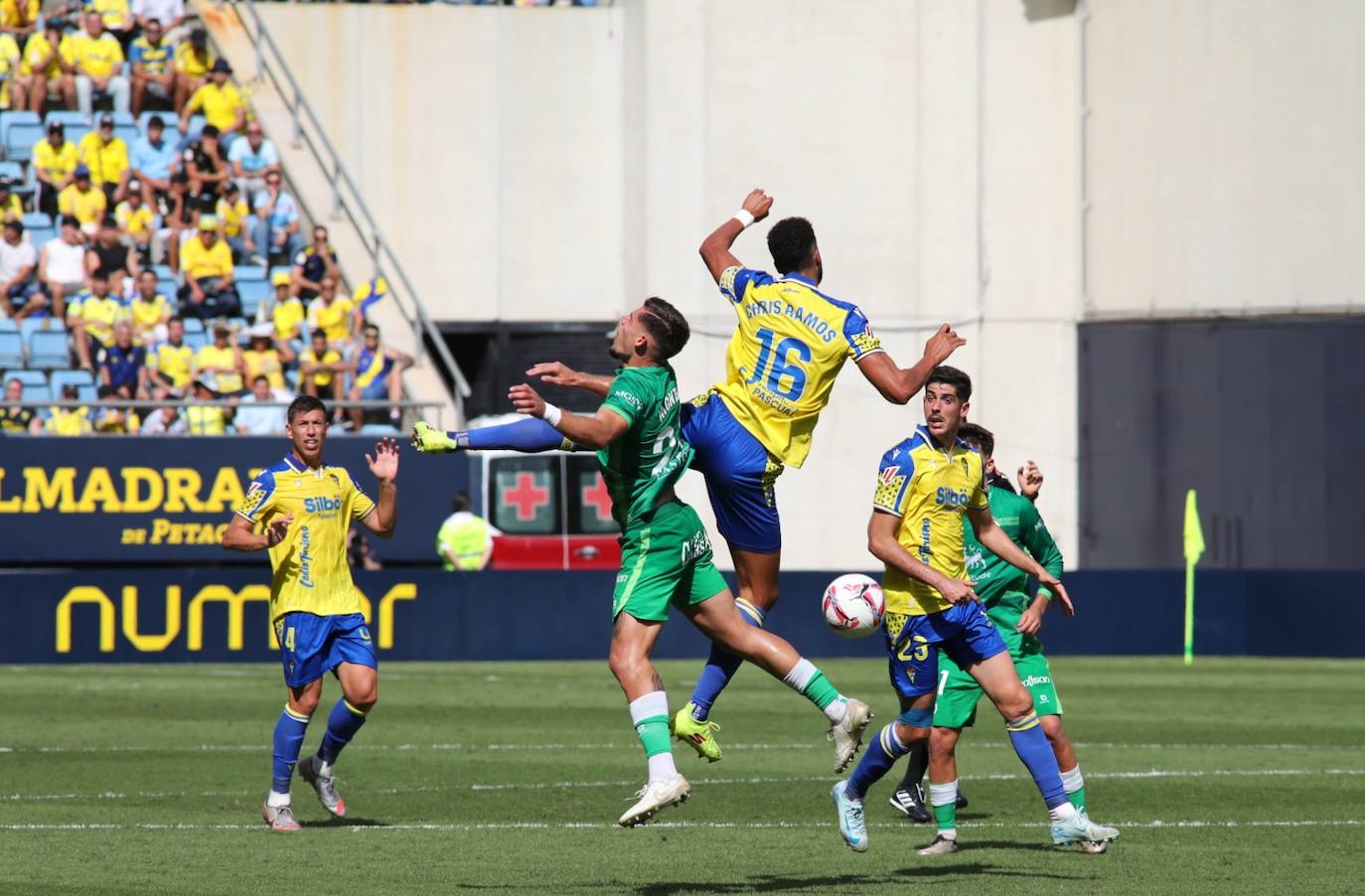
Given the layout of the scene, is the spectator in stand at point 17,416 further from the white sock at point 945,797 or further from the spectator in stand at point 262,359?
the white sock at point 945,797

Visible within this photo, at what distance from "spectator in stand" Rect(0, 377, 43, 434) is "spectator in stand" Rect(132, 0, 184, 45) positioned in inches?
241

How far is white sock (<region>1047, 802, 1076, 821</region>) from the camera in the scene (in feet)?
34.5

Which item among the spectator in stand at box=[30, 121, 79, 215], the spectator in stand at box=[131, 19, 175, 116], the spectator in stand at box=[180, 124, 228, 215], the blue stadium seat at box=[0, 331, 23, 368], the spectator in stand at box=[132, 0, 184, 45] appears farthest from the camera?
the spectator in stand at box=[132, 0, 184, 45]

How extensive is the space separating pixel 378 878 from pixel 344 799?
11.2 ft

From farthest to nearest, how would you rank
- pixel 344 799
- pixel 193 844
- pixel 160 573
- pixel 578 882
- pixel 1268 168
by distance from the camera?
pixel 1268 168
pixel 160 573
pixel 344 799
pixel 193 844
pixel 578 882

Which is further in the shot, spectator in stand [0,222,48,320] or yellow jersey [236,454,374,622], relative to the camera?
spectator in stand [0,222,48,320]

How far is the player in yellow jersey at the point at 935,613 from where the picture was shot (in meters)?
10.5

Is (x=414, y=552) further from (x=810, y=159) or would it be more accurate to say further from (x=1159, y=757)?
(x=1159, y=757)

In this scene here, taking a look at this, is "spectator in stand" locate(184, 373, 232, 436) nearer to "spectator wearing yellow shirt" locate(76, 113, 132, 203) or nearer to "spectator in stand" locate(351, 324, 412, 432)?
"spectator in stand" locate(351, 324, 412, 432)

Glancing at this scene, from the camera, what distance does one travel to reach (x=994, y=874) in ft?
33.5

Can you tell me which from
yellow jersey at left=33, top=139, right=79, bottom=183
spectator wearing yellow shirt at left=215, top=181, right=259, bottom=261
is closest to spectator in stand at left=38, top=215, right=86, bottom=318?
yellow jersey at left=33, top=139, right=79, bottom=183

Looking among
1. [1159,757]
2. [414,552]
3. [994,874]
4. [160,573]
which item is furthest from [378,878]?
[414,552]

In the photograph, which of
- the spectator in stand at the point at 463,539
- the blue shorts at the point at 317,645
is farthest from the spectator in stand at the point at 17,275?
the blue shorts at the point at 317,645

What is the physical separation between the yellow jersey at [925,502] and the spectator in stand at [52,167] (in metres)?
18.8
